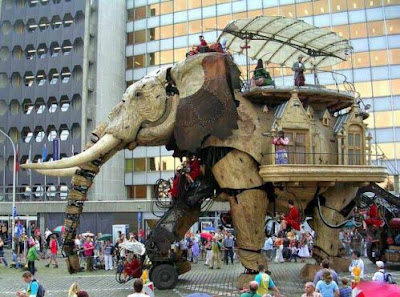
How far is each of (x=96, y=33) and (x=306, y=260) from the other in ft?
118

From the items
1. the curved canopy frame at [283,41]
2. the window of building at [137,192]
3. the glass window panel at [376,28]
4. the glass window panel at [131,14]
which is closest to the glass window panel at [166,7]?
the glass window panel at [131,14]

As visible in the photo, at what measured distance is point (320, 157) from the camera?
16.6m

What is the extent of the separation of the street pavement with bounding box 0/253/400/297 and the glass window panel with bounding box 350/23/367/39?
2833cm

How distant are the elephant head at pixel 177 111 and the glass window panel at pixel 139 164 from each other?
3722 centimetres

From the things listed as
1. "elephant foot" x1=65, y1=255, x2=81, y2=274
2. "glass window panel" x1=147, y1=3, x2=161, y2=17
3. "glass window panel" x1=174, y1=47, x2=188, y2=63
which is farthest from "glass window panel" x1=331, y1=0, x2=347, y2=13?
"elephant foot" x1=65, y1=255, x2=81, y2=274

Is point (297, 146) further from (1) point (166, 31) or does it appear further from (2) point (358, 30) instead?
(1) point (166, 31)

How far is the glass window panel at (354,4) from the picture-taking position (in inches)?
1863

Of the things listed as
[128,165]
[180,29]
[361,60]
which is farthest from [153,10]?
[361,60]

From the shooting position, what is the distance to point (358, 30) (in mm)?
47125

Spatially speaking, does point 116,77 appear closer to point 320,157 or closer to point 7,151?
point 7,151

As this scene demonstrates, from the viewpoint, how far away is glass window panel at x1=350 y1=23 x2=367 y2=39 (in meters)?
47.0

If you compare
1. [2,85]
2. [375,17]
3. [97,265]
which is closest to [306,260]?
[97,265]

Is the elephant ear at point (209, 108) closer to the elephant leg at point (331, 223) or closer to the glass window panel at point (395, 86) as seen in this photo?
the elephant leg at point (331, 223)

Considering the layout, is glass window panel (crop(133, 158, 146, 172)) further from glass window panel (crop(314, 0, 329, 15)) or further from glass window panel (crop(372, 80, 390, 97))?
glass window panel (crop(372, 80, 390, 97))
